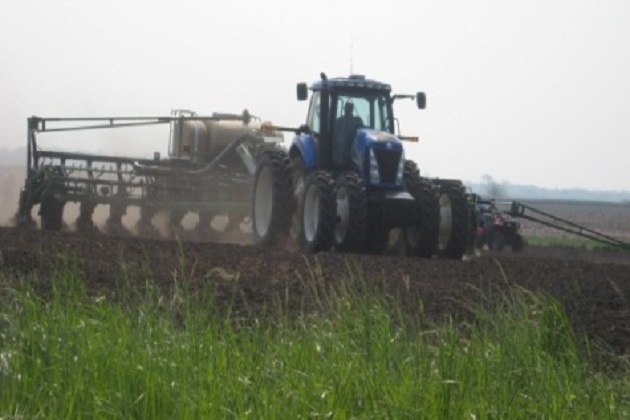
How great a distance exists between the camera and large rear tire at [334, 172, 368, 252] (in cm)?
1825

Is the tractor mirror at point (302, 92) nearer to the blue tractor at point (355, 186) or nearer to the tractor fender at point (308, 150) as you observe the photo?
the blue tractor at point (355, 186)

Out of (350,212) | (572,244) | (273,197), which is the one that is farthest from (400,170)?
(572,244)

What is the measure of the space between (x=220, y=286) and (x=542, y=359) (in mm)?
4605

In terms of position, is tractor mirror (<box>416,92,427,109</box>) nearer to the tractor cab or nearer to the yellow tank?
the tractor cab

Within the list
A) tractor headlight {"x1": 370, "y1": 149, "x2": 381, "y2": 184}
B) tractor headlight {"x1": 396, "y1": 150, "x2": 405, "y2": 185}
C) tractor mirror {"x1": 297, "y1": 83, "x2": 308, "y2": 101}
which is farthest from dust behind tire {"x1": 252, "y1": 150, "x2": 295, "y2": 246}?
tractor headlight {"x1": 396, "y1": 150, "x2": 405, "y2": 185}

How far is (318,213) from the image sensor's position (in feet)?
61.5

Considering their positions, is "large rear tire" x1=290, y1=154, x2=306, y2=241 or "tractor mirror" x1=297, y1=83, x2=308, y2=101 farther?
"large rear tire" x1=290, y1=154, x2=306, y2=241

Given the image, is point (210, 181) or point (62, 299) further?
point (210, 181)

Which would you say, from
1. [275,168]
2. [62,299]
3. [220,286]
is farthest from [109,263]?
[275,168]

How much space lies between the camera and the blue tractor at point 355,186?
1861cm

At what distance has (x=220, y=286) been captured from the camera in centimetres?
1257

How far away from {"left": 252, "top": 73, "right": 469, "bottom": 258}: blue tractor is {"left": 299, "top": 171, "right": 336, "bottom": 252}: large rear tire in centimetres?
1

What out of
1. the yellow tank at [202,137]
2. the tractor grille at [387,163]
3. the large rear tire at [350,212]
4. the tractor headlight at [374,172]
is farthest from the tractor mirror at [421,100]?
the yellow tank at [202,137]

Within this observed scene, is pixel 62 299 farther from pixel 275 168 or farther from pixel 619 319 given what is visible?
pixel 275 168
